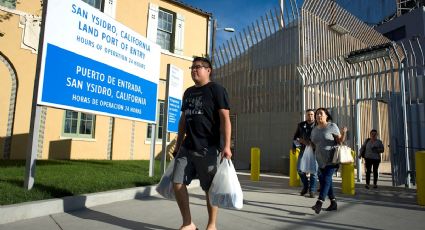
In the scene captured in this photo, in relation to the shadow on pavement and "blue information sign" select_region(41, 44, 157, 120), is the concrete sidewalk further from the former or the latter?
"blue information sign" select_region(41, 44, 157, 120)

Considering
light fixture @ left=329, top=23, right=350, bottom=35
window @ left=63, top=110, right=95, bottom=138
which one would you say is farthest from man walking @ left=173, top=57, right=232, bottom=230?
light fixture @ left=329, top=23, right=350, bottom=35

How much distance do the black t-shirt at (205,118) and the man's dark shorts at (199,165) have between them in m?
0.06

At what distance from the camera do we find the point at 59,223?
12.7 feet

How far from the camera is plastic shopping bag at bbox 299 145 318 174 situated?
6.45m

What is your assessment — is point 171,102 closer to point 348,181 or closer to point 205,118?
point 348,181

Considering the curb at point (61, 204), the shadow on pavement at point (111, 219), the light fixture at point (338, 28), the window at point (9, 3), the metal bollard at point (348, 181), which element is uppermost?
the light fixture at point (338, 28)

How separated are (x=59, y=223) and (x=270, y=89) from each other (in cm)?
1049

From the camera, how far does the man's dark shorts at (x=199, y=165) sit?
347 centimetres

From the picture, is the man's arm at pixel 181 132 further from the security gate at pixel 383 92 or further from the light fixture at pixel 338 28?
the light fixture at pixel 338 28

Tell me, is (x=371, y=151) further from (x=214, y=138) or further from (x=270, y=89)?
(x=214, y=138)

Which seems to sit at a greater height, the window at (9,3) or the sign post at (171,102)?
the window at (9,3)

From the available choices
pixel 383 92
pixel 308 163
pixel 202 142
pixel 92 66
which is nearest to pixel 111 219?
pixel 202 142

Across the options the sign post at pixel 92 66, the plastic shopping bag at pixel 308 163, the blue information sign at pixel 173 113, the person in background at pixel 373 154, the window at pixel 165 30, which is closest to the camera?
the sign post at pixel 92 66

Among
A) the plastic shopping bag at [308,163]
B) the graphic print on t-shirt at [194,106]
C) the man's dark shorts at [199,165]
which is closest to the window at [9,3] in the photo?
the graphic print on t-shirt at [194,106]
